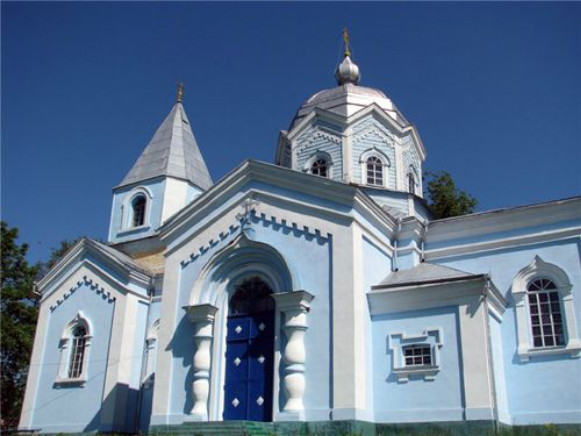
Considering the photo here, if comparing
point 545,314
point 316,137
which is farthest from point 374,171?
point 545,314

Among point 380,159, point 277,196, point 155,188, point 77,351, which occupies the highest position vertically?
point 155,188

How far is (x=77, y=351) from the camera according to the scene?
18.7 metres

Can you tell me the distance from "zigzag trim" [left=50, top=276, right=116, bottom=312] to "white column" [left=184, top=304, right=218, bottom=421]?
4.90 meters

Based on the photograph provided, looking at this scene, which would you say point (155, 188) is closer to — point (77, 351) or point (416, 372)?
point (77, 351)

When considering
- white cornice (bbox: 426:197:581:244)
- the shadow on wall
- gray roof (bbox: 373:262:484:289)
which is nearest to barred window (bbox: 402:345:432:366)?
gray roof (bbox: 373:262:484:289)

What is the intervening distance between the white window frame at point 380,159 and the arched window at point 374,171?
0.06 m

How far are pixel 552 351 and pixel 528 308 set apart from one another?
1.17m

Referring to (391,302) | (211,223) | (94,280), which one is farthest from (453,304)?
(94,280)

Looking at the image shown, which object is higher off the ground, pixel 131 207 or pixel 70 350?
pixel 131 207

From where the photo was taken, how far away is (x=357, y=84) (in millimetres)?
22406

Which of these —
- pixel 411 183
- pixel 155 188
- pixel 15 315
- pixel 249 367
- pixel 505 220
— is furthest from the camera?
pixel 15 315

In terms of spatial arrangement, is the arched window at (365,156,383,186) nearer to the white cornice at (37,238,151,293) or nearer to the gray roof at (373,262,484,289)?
the gray roof at (373,262,484,289)

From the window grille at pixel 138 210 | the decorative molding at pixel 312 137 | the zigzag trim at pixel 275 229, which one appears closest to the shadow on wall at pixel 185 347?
the zigzag trim at pixel 275 229

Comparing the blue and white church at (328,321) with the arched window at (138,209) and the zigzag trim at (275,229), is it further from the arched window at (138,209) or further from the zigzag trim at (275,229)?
the arched window at (138,209)
